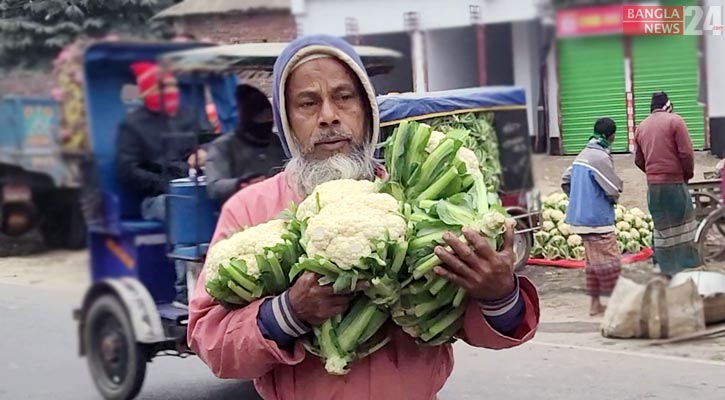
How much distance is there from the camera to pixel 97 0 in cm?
307

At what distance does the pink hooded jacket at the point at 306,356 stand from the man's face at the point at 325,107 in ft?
0.41

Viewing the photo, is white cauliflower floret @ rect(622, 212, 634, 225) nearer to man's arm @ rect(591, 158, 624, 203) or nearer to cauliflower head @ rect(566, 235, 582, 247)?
man's arm @ rect(591, 158, 624, 203)

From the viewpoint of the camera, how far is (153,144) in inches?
152

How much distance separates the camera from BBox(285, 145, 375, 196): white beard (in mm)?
1434

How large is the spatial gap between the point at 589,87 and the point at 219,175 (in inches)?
71.1

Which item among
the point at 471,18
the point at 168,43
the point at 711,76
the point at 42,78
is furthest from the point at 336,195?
the point at 168,43

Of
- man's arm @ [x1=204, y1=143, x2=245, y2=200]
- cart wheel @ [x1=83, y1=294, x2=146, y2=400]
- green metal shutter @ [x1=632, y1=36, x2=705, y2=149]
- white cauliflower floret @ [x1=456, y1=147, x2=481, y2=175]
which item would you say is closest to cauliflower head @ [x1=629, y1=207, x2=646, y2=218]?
green metal shutter @ [x1=632, y1=36, x2=705, y2=149]

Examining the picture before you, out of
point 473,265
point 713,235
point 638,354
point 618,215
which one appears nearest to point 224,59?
point 618,215

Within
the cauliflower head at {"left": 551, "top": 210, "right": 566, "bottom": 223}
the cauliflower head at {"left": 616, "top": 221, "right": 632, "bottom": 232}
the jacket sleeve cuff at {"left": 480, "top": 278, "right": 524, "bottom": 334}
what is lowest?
the cauliflower head at {"left": 551, "top": 210, "right": 566, "bottom": 223}

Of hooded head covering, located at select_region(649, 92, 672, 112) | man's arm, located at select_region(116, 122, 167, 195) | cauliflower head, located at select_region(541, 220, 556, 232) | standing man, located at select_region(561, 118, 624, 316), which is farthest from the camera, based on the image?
cauliflower head, located at select_region(541, 220, 556, 232)

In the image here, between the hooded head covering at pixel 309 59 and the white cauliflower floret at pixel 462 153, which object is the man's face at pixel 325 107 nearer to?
the hooded head covering at pixel 309 59

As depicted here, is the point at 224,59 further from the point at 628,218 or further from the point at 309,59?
the point at 309,59

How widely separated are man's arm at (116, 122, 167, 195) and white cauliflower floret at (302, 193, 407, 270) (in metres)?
2.65

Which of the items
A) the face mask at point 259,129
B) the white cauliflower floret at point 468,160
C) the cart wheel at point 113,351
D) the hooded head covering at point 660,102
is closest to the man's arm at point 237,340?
the white cauliflower floret at point 468,160
